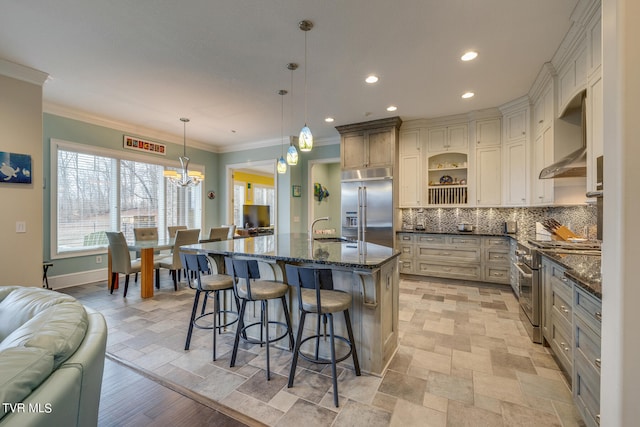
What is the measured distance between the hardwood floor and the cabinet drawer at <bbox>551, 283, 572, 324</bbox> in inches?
88.9

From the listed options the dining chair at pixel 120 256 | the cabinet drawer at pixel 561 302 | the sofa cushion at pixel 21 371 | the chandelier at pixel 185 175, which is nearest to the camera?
the sofa cushion at pixel 21 371

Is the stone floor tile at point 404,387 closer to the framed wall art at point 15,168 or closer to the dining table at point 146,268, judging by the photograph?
the dining table at point 146,268

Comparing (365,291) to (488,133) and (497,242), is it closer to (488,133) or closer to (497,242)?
(497,242)

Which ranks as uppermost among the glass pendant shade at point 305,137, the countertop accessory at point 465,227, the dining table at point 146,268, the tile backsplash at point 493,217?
the glass pendant shade at point 305,137

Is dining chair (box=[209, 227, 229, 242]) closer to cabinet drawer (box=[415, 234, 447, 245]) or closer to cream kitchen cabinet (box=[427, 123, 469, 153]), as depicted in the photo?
cabinet drawer (box=[415, 234, 447, 245])

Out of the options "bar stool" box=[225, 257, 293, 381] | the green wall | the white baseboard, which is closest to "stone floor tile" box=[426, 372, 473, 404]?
"bar stool" box=[225, 257, 293, 381]

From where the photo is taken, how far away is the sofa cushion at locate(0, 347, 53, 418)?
72 cm

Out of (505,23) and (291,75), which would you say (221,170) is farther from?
(505,23)

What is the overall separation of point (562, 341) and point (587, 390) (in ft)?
2.24

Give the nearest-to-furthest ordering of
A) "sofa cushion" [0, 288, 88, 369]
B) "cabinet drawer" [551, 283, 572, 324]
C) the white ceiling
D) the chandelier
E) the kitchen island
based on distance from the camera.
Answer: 1. "sofa cushion" [0, 288, 88, 369]
2. "cabinet drawer" [551, 283, 572, 324]
3. the kitchen island
4. the white ceiling
5. the chandelier

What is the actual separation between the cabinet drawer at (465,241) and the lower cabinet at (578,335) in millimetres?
2284

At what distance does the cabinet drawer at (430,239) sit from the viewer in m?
4.77

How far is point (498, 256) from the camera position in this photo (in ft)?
14.4

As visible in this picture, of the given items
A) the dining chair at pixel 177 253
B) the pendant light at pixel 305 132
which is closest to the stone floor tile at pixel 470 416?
the pendant light at pixel 305 132
